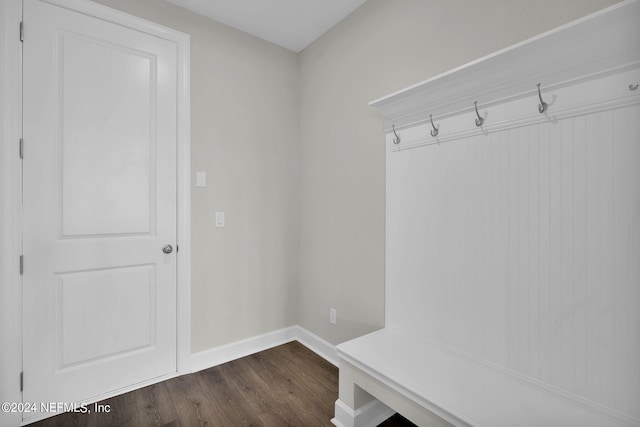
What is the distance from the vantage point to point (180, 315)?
2.09 metres

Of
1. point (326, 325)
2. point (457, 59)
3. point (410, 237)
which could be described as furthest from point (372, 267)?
point (457, 59)

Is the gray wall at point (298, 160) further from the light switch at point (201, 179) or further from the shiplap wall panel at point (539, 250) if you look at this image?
the shiplap wall panel at point (539, 250)

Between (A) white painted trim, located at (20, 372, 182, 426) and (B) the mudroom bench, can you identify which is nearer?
(B) the mudroom bench

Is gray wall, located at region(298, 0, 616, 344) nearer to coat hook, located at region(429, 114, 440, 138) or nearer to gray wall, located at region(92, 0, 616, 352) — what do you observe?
gray wall, located at region(92, 0, 616, 352)

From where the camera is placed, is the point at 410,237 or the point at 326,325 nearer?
the point at 410,237

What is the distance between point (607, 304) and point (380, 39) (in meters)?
1.77

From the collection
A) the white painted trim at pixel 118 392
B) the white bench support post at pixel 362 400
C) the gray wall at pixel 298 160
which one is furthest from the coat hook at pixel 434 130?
the white painted trim at pixel 118 392

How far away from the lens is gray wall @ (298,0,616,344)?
1.42 meters

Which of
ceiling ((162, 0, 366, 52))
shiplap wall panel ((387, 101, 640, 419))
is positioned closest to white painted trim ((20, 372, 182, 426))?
shiplap wall panel ((387, 101, 640, 419))

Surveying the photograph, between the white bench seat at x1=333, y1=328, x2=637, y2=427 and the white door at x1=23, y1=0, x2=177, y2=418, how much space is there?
133 centimetres

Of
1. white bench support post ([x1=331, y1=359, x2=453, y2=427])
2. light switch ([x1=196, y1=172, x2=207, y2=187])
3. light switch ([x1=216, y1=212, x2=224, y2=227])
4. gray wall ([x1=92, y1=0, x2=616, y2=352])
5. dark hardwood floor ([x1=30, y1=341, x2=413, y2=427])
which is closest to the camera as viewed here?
white bench support post ([x1=331, y1=359, x2=453, y2=427])

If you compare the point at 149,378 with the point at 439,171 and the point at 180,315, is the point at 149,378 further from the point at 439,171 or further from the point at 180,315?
the point at 439,171

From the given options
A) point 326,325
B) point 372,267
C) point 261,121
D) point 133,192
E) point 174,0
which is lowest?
point 326,325

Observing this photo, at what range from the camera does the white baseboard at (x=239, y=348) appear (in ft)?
7.13
